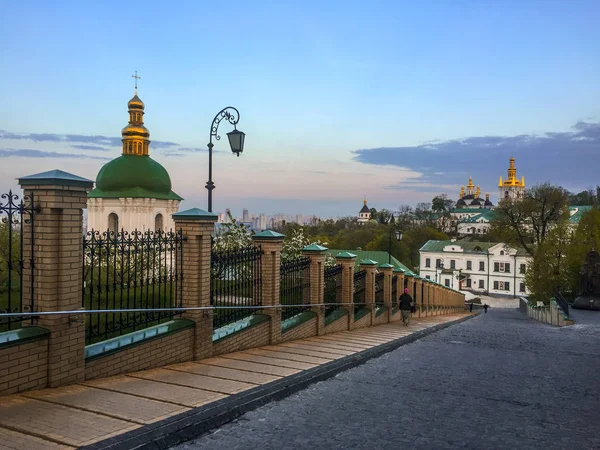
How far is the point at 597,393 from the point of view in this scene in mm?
7367

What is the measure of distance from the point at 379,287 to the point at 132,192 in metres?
29.6

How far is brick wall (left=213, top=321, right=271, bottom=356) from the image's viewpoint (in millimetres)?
8539

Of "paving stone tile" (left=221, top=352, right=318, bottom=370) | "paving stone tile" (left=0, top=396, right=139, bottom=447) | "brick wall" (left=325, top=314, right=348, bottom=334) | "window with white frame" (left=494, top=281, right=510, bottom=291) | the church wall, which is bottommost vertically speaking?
"window with white frame" (left=494, top=281, right=510, bottom=291)

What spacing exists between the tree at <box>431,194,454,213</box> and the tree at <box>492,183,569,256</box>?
8952cm

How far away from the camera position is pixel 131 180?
142 ft

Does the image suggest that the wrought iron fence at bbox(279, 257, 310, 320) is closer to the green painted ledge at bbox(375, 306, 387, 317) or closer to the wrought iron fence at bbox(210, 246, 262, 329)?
the wrought iron fence at bbox(210, 246, 262, 329)

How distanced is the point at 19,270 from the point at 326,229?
112m

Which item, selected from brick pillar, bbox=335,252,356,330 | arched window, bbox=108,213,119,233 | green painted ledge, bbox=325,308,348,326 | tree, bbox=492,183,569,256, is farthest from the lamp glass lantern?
tree, bbox=492,183,569,256

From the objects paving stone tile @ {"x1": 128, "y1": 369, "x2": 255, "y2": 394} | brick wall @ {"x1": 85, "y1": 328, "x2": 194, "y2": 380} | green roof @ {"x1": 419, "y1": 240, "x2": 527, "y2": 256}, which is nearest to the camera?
paving stone tile @ {"x1": 128, "y1": 369, "x2": 255, "y2": 394}

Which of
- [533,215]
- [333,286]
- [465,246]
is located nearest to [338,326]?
[333,286]

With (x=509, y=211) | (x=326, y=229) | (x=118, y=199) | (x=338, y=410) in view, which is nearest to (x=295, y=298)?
(x=338, y=410)

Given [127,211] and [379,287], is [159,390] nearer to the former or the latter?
[379,287]

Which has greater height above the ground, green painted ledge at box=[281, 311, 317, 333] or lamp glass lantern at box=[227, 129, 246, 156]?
lamp glass lantern at box=[227, 129, 246, 156]

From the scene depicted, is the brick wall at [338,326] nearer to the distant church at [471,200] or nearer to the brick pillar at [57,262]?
the brick pillar at [57,262]
